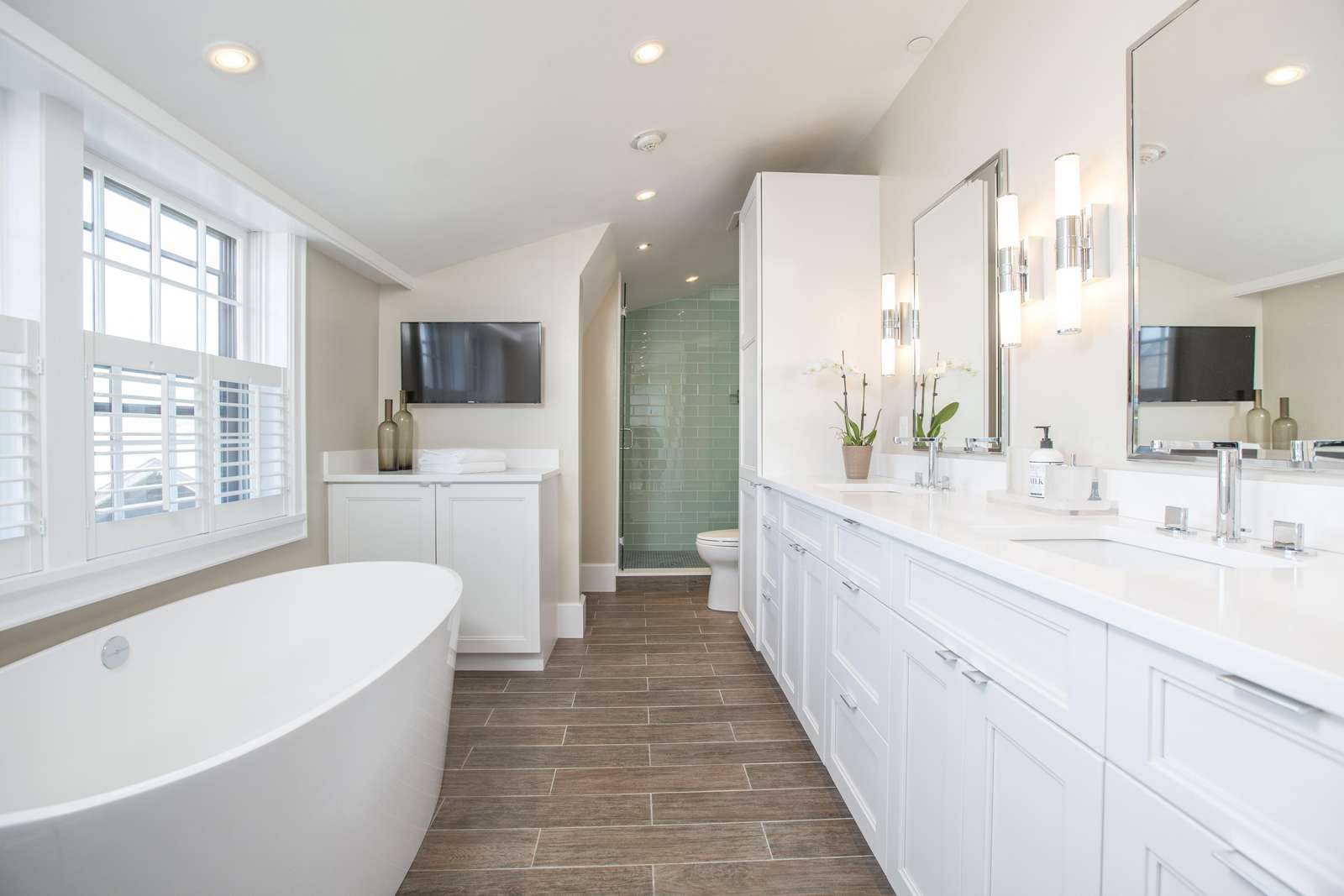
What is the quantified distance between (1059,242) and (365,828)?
2.20 meters

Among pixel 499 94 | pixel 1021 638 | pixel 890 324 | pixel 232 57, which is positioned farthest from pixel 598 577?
pixel 1021 638

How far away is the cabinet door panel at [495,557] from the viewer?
9.58 ft

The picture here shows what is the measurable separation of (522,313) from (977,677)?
9.97 feet

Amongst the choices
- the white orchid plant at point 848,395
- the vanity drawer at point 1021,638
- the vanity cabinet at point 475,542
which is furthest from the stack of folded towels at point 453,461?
the vanity drawer at point 1021,638

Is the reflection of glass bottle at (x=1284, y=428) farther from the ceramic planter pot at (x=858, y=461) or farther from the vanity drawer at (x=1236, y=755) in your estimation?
the ceramic planter pot at (x=858, y=461)

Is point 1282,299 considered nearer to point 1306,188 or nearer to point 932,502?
point 1306,188

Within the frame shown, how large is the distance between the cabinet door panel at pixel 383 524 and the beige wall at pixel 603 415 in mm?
1794

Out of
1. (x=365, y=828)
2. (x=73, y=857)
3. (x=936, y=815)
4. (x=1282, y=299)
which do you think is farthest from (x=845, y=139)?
(x=73, y=857)

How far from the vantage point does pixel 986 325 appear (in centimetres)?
220

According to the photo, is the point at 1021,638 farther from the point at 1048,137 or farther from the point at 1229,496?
the point at 1048,137

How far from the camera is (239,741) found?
5.90ft

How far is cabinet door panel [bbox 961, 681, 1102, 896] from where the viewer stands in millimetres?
813

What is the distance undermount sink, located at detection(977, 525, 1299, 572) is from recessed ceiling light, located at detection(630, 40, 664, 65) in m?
1.83

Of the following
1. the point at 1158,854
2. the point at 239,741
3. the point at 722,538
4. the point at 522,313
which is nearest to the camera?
the point at 1158,854
